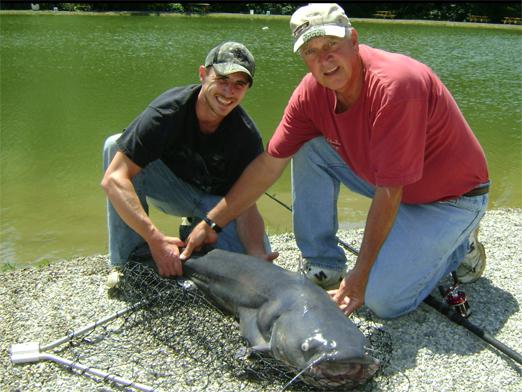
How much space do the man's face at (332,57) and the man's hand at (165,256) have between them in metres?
1.33

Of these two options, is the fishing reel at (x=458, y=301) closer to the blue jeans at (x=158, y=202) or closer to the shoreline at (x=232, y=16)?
the blue jeans at (x=158, y=202)

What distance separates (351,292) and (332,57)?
1211 mm

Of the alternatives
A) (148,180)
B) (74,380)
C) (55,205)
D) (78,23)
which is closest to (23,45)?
(78,23)

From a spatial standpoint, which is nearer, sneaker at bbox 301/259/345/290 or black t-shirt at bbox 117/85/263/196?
black t-shirt at bbox 117/85/263/196

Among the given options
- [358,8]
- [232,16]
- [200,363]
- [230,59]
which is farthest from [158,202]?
[358,8]

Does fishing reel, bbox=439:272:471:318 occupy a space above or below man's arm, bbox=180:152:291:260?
below

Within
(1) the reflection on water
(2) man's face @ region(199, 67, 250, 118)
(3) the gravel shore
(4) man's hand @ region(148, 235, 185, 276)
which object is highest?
(2) man's face @ region(199, 67, 250, 118)

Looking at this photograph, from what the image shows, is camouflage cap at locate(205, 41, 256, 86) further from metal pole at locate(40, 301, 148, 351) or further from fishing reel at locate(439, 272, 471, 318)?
fishing reel at locate(439, 272, 471, 318)

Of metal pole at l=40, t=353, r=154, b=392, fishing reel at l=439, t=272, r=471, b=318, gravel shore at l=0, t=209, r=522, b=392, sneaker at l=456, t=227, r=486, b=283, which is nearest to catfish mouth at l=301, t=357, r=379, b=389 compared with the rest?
gravel shore at l=0, t=209, r=522, b=392

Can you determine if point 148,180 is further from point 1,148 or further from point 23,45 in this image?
point 23,45

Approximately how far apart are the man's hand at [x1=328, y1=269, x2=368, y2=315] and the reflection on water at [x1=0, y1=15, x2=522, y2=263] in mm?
2751

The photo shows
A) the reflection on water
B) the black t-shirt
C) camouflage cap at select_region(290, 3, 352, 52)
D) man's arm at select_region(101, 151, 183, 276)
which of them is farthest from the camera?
the reflection on water

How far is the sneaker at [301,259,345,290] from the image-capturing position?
4.00 meters

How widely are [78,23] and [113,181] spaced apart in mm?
33867
